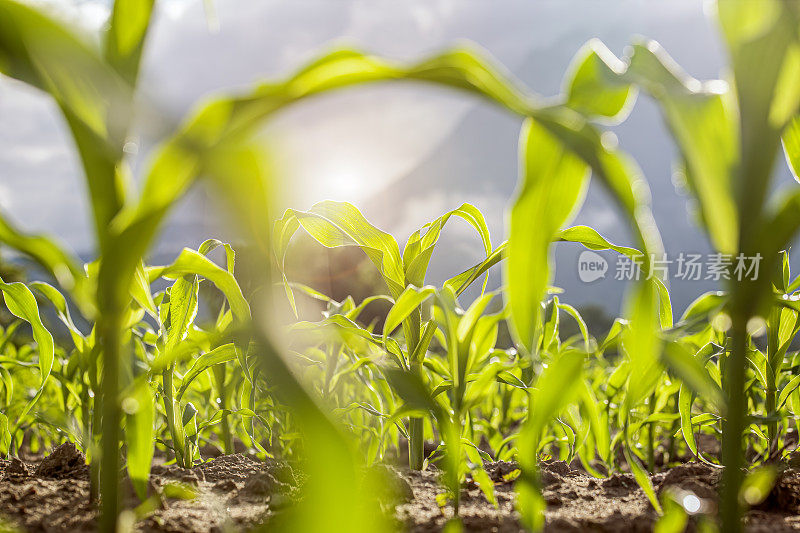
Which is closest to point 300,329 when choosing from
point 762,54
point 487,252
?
point 487,252

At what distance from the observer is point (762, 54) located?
0.50 meters

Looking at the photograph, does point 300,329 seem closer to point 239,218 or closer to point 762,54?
point 239,218

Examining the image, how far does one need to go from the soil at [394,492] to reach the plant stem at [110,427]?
0.34ft

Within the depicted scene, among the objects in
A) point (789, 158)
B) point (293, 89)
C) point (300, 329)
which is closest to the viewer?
point (293, 89)

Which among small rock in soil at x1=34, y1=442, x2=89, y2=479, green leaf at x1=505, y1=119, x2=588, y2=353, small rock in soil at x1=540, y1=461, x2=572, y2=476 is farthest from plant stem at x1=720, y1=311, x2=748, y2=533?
small rock in soil at x1=34, y1=442, x2=89, y2=479

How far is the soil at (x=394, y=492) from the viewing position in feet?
2.51

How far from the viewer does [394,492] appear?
2.96 ft

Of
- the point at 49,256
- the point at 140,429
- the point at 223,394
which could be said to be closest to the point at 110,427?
the point at 140,429

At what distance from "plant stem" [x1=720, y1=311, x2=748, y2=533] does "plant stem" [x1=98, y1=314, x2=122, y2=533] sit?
58cm

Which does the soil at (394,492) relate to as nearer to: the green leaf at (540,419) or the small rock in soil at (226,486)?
the small rock in soil at (226,486)

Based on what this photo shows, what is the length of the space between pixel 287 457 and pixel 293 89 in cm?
144

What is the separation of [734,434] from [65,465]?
52.4 inches

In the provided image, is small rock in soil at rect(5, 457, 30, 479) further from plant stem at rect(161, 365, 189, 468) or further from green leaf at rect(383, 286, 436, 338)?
green leaf at rect(383, 286, 436, 338)

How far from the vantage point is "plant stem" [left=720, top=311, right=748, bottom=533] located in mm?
491
